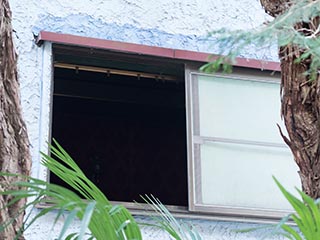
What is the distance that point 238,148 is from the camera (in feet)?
22.6

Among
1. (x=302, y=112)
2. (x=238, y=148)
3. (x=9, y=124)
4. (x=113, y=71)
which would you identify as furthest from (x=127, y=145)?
(x=9, y=124)

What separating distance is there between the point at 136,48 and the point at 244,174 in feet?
4.78

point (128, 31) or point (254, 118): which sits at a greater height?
point (128, 31)

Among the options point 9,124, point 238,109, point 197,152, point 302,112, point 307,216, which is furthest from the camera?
point 238,109

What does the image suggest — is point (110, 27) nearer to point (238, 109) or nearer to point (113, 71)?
point (113, 71)

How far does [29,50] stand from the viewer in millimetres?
6480

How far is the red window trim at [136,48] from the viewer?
653 cm

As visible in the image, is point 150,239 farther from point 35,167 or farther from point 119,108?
point 119,108

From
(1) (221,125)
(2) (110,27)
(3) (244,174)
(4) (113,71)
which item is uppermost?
(2) (110,27)

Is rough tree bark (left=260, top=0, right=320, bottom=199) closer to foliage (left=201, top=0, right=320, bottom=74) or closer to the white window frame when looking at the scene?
foliage (left=201, top=0, right=320, bottom=74)

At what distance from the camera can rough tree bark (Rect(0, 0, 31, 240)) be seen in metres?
3.69

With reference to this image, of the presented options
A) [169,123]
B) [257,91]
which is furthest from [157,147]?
[257,91]

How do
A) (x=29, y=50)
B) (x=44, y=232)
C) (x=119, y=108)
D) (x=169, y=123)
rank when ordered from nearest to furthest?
1. (x=44, y=232)
2. (x=29, y=50)
3. (x=119, y=108)
4. (x=169, y=123)

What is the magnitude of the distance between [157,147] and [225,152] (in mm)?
4713
